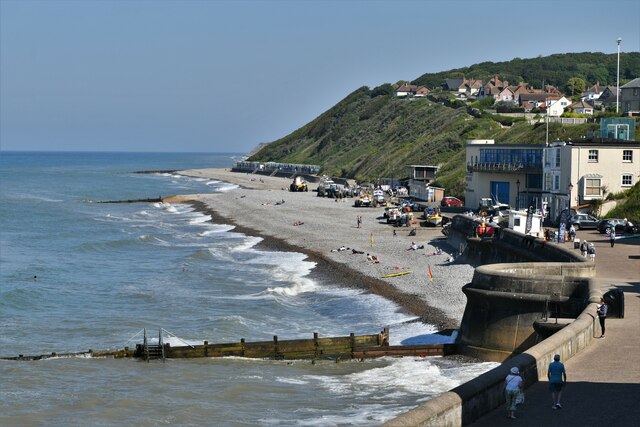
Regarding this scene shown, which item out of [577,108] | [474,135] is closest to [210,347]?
[474,135]

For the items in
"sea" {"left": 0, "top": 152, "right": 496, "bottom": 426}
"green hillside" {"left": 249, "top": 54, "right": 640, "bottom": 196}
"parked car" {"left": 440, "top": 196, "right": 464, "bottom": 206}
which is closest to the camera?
"sea" {"left": 0, "top": 152, "right": 496, "bottom": 426}

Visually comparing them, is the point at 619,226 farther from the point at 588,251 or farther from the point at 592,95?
the point at 592,95

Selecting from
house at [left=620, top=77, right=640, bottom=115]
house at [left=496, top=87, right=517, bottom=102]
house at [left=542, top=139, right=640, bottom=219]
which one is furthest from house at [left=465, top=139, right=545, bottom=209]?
house at [left=496, top=87, right=517, bottom=102]

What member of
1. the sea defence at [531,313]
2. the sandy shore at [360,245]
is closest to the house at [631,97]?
the sandy shore at [360,245]

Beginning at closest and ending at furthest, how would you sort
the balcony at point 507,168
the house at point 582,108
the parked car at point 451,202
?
1. the balcony at point 507,168
2. the parked car at point 451,202
3. the house at point 582,108

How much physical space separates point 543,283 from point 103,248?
46.5m

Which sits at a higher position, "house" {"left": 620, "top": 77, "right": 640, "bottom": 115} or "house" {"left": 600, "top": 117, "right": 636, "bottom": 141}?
"house" {"left": 620, "top": 77, "right": 640, "bottom": 115}

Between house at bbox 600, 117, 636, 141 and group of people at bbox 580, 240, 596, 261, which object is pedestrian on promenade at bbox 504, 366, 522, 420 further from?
house at bbox 600, 117, 636, 141

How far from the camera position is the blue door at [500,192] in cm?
6994

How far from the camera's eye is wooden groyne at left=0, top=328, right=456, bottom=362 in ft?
91.9

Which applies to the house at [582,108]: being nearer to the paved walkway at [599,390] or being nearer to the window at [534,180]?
the window at [534,180]

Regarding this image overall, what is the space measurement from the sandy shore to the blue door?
28.2ft

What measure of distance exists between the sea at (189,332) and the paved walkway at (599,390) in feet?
15.5

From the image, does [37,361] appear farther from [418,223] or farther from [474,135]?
[474,135]
